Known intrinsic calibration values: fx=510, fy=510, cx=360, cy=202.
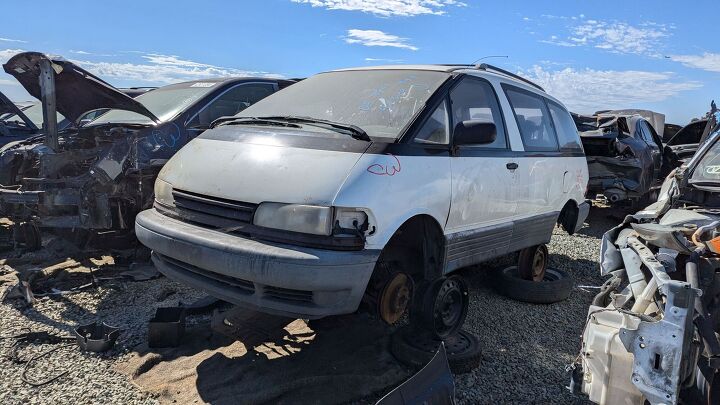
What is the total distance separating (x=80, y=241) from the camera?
18.8 ft

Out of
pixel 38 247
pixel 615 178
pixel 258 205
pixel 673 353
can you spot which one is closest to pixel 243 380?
pixel 258 205

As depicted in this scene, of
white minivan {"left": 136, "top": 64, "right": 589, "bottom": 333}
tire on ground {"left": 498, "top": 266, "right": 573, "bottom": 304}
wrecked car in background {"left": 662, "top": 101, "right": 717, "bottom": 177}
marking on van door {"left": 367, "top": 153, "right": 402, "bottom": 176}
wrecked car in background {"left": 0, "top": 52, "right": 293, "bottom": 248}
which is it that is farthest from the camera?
wrecked car in background {"left": 662, "top": 101, "right": 717, "bottom": 177}

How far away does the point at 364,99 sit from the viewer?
376cm

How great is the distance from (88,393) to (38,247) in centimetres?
367

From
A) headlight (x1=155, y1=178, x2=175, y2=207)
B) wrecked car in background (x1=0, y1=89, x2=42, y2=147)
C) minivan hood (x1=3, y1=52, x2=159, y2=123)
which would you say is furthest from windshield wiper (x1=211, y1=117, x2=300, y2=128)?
wrecked car in background (x1=0, y1=89, x2=42, y2=147)

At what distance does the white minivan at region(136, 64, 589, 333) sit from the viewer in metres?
2.84

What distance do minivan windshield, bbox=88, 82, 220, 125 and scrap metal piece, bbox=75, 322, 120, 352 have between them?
249 centimetres

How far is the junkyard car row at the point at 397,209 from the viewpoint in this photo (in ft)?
8.21

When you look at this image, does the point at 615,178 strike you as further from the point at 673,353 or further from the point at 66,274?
the point at 66,274

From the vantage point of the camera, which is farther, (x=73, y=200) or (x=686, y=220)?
(x=73, y=200)

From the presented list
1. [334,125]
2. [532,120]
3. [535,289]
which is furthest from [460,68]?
[535,289]

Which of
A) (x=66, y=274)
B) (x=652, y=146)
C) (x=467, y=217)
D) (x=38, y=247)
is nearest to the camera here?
(x=467, y=217)

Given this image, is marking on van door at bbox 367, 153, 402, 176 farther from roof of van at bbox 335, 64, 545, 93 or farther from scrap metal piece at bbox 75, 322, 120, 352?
scrap metal piece at bbox 75, 322, 120, 352

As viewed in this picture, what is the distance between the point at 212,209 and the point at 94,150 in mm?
3278
